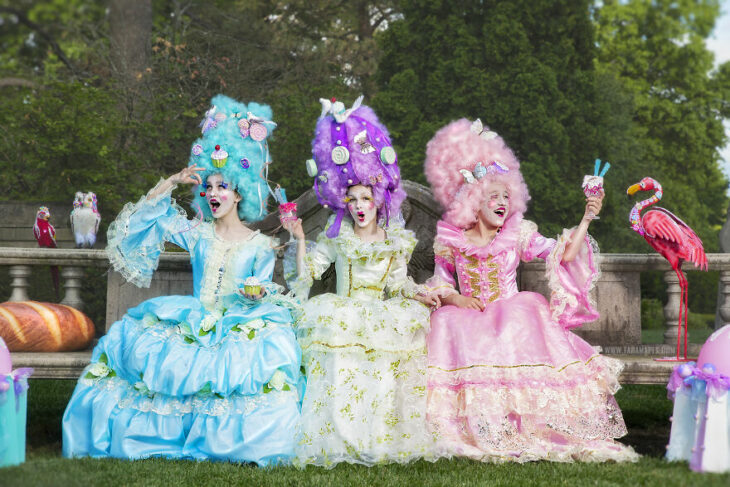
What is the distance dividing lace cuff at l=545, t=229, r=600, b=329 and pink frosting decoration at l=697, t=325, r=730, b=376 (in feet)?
2.24

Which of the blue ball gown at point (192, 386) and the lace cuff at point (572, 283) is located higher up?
the lace cuff at point (572, 283)

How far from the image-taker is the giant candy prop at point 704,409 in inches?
161

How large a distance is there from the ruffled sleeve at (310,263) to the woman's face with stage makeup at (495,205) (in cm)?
96

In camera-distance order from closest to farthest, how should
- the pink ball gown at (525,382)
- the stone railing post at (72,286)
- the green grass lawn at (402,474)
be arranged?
the green grass lawn at (402,474)
the pink ball gown at (525,382)
the stone railing post at (72,286)

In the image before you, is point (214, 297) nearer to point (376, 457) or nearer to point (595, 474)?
point (376, 457)

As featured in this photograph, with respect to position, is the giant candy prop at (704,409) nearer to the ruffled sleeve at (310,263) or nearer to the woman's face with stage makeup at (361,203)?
the woman's face with stage makeup at (361,203)

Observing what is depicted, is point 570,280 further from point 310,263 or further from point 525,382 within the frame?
point 310,263

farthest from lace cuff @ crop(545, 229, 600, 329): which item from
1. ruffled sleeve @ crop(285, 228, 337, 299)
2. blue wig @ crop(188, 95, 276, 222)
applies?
blue wig @ crop(188, 95, 276, 222)

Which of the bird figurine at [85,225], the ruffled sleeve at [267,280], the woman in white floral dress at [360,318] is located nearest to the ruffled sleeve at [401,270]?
the woman in white floral dress at [360,318]

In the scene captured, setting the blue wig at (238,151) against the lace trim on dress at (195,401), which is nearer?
the lace trim on dress at (195,401)

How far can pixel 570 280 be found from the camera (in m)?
4.99

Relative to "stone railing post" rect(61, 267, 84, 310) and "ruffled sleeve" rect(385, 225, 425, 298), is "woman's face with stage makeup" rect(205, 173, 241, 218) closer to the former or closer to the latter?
"ruffled sleeve" rect(385, 225, 425, 298)

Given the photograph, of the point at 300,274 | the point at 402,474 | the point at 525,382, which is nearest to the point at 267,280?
the point at 300,274

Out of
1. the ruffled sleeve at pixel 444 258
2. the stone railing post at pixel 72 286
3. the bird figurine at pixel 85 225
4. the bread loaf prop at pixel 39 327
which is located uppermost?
the bird figurine at pixel 85 225
